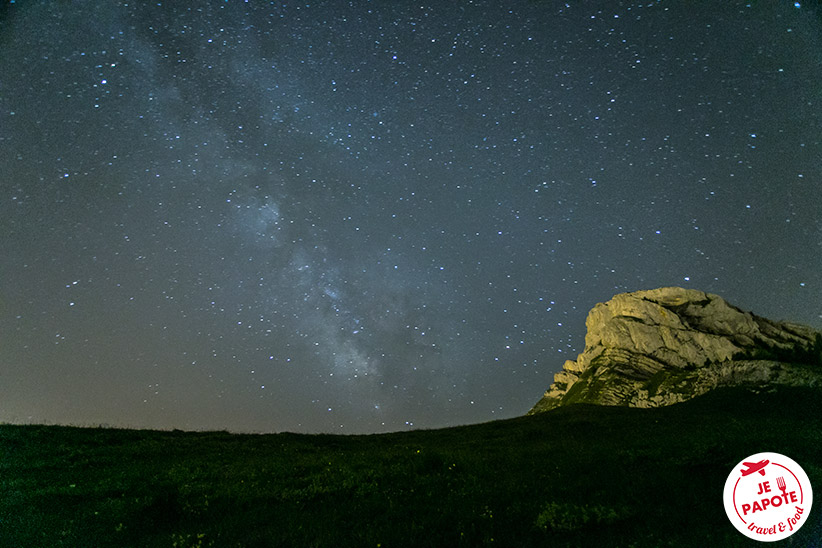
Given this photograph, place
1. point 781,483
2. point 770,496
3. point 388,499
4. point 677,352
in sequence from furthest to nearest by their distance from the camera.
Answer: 1. point 677,352
2. point 388,499
3. point 770,496
4. point 781,483

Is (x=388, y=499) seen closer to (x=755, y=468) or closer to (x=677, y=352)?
(x=755, y=468)

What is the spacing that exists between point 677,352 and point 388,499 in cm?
8088

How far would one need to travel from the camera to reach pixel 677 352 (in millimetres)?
74250

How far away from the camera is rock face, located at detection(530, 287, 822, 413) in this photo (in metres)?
59.7

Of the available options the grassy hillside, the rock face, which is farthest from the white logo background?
the rock face

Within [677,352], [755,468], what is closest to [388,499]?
[755,468]

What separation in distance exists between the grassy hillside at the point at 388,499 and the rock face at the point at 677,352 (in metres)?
50.8

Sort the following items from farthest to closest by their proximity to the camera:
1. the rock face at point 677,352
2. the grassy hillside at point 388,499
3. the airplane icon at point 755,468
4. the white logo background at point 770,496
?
1. the rock face at point 677,352
2. the grassy hillside at point 388,499
3. the airplane icon at point 755,468
4. the white logo background at point 770,496

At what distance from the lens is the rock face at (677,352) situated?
59.7 m

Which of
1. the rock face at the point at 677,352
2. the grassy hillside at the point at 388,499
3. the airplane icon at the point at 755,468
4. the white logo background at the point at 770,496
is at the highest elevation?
the rock face at the point at 677,352

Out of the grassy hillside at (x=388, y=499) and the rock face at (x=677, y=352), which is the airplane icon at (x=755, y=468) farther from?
the rock face at (x=677, y=352)

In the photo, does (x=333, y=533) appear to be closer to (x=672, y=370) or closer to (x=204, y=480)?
(x=204, y=480)

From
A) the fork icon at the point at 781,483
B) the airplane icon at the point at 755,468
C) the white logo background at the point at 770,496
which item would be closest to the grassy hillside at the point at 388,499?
the white logo background at the point at 770,496

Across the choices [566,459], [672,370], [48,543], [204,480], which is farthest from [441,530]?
[672,370]
